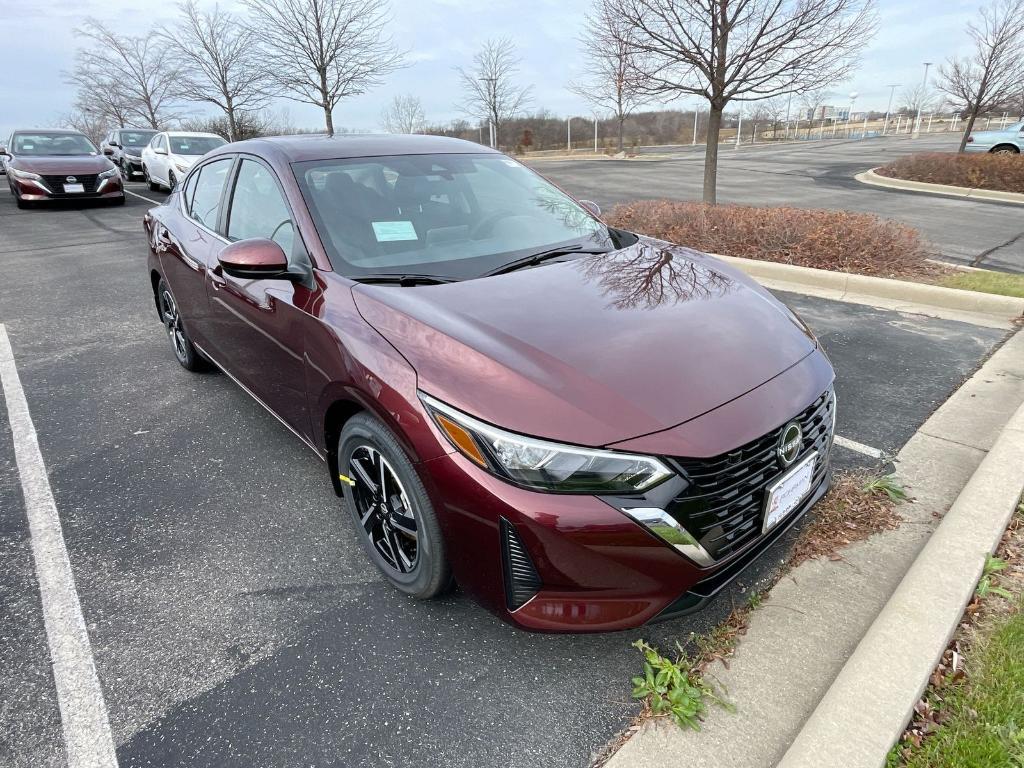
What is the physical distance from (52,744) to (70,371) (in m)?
3.74

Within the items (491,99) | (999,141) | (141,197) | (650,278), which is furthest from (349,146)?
(491,99)

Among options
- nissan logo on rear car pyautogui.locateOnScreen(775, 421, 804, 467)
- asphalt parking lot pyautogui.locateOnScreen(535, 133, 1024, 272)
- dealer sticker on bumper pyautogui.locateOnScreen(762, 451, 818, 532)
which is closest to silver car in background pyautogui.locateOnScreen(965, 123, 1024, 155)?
asphalt parking lot pyautogui.locateOnScreen(535, 133, 1024, 272)

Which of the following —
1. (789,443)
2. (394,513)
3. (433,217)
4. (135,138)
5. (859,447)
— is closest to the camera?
(789,443)

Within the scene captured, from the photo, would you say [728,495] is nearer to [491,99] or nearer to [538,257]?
[538,257]

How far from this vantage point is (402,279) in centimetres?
262

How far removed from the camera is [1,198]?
1664 centimetres

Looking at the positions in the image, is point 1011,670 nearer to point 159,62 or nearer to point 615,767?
point 615,767

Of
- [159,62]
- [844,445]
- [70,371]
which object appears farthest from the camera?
[159,62]

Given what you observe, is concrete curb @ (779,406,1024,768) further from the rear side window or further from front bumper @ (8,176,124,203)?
front bumper @ (8,176,124,203)

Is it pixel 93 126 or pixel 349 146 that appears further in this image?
pixel 93 126

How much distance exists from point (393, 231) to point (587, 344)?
1.21 meters

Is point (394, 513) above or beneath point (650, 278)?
beneath

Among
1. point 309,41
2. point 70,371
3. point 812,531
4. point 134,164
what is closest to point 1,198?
point 134,164

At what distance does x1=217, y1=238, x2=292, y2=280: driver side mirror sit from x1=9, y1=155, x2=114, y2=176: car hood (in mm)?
13906
